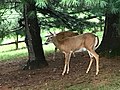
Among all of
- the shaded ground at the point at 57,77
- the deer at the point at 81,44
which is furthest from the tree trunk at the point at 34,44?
the deer at the point at 81,44

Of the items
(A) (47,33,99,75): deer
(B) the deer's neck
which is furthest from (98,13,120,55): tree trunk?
(B) the deer's neck

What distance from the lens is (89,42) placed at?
8.95m

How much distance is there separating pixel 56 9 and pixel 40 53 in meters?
1.74

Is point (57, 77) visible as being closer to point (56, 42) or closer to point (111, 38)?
point (56, 42)

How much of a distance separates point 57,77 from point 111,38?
289 centimetres

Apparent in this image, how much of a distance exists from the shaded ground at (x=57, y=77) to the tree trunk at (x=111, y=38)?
0.51 m

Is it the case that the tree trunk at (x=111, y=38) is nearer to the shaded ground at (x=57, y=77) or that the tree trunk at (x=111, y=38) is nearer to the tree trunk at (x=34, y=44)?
the shaded ground at (x=57, y=77)

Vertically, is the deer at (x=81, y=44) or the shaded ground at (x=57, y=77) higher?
the deer at (x=81, y=44)

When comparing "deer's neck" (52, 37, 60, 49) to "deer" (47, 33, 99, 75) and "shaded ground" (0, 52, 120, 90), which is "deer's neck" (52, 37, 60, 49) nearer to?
"deer" (47, 33, 99, 75)

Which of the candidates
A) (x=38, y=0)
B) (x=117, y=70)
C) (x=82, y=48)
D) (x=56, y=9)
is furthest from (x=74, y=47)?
(x=38, y=0)

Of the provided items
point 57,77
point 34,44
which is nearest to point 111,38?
point 34,44

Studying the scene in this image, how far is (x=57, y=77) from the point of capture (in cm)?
894

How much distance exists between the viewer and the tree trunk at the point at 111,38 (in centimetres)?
1070

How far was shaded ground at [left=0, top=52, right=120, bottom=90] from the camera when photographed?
8.23 metres
